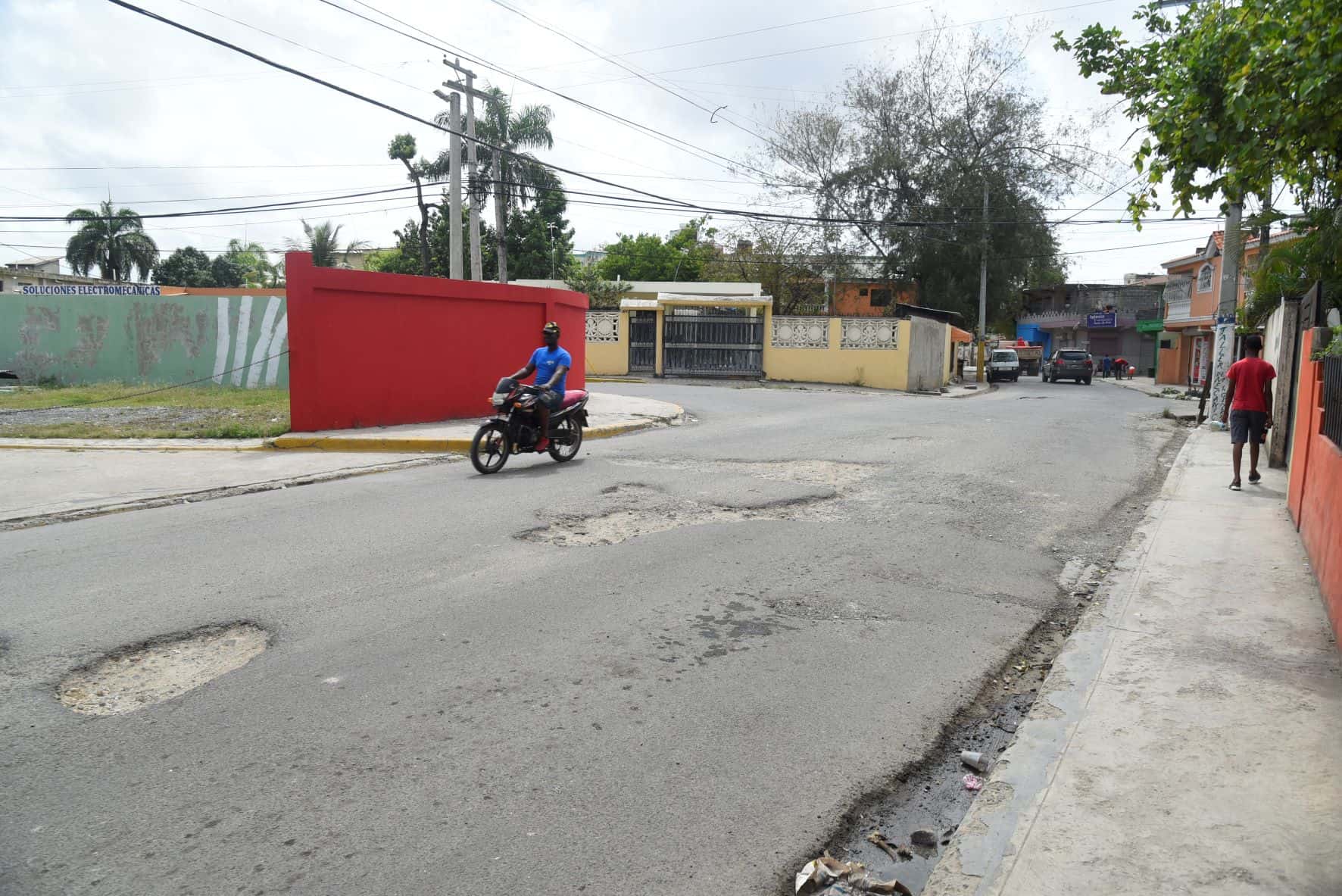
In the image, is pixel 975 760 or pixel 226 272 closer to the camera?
pixel 975 760

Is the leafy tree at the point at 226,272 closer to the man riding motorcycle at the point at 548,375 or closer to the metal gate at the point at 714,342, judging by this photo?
the metal gate at the point at 714,342

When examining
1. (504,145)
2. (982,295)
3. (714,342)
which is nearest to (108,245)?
(504,145)

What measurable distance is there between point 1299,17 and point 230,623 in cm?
609

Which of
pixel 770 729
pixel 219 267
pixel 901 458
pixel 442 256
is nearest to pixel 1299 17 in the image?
pixel 770 729

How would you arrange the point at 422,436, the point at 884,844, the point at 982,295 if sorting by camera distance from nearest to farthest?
the point at 884,844 < the point at 422,436 < the point at 982,295

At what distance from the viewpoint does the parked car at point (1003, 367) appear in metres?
42.8

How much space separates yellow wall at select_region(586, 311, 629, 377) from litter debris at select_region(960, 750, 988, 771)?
28436 millimetres

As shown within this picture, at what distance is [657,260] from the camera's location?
204 ft

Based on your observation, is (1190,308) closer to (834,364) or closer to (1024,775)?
(834,364)

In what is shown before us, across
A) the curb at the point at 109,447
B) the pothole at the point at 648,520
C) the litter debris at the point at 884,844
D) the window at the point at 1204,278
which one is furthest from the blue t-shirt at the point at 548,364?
the window at the point at 1204,278

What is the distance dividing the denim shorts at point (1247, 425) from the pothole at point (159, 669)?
9.94 metres

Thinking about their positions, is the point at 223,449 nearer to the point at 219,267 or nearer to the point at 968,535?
the point at 968,535

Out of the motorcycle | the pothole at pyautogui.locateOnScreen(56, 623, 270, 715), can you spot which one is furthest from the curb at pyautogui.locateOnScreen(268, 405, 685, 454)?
the pothole at pyautogui.locateOnScreen(56, 623, 270, 715)

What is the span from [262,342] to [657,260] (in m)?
41.4
